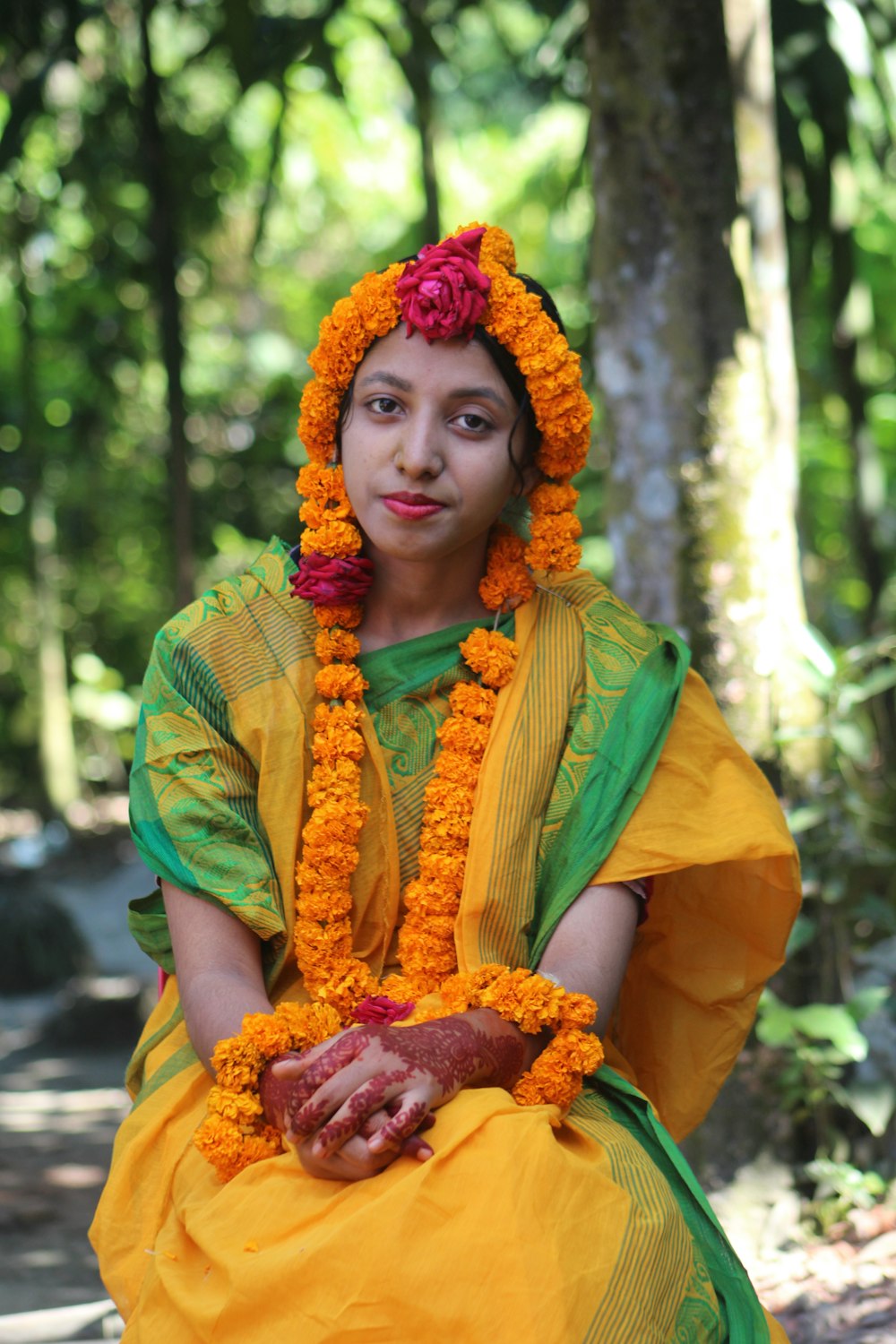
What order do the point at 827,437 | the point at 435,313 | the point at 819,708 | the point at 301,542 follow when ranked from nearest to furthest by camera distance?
1. the point at 435,313
2. the point at 301,542
3. the point at 819,708
4. the point at 827,437

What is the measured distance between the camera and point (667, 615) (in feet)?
11.9

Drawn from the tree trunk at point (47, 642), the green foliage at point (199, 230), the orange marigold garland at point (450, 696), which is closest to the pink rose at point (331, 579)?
the orange marigold garland at point (450, 696)

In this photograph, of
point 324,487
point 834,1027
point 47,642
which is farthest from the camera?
point 47,642

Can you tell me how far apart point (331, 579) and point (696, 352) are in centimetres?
160

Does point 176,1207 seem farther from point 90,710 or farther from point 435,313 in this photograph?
point 90,710

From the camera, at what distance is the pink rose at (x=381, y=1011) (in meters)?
2.19

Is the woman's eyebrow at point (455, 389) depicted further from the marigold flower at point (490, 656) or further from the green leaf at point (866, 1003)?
the green leaf at point (866, 1003)

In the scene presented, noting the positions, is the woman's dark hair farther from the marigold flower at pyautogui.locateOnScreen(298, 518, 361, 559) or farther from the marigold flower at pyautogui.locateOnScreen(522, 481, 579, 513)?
the marigold flower at pyautogui.locateOnScreen(298, 518, 361, 559)

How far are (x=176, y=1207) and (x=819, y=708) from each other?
220cm

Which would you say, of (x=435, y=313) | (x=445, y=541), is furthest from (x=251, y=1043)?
(x=435, y=313)

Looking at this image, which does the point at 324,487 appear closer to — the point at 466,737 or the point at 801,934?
the point at 466,737

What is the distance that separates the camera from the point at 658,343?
3.65 metres

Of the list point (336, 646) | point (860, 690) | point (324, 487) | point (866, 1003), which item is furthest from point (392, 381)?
point (866, 1003)

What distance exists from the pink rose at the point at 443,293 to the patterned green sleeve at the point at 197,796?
2.23 ft
